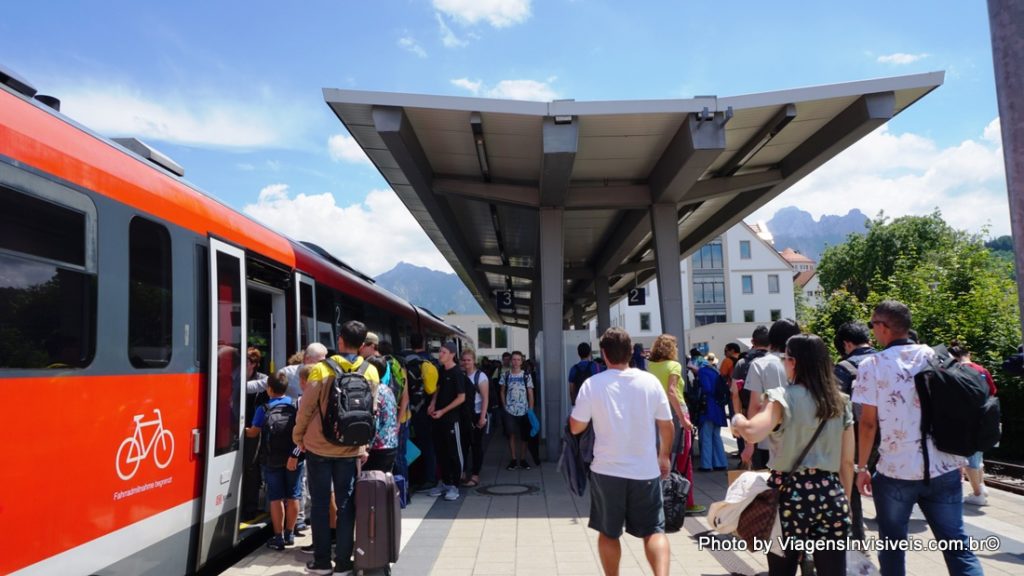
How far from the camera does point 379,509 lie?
17.5 ft

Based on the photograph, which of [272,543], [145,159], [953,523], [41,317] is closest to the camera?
[41,317]

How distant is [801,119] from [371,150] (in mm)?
6563

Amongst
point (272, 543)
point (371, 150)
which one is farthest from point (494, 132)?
point (272, 543)

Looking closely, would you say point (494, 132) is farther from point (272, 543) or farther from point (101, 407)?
point (101, 407)

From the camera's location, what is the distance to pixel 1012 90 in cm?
331

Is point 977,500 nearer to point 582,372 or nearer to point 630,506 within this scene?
point 582,372

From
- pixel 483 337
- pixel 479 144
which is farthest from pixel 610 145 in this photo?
pixel 483 337

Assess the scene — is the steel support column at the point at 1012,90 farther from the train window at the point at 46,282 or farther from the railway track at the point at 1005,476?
the railway track at the point at 1005,476

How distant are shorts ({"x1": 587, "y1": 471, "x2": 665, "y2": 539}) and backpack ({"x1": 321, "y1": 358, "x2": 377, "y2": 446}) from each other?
1.78 meters

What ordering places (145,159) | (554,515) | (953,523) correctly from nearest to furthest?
(953,523) → (145,159) → (554,515)

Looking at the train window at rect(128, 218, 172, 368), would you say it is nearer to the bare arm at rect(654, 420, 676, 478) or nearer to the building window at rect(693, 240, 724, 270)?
the bare arm at rect(654, 420, 676, 478)

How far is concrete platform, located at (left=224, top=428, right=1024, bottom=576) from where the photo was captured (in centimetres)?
560

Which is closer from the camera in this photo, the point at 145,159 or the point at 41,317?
the point at 41,317

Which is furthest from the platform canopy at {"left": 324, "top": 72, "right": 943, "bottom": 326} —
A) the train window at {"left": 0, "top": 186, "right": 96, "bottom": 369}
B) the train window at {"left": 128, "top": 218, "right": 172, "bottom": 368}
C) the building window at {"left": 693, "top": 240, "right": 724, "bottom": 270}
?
the building window at {"left": 693, "top": 240, "right": 724, "bottom": 270}
